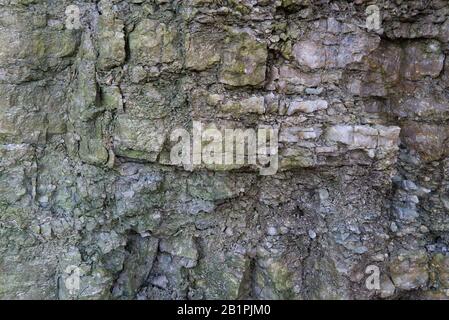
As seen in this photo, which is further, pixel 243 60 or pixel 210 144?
pixel 210 144

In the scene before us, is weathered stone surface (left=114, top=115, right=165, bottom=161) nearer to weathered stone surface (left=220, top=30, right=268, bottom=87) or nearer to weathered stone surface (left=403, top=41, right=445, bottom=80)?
weathered stone surface (left=220, top=30, right=268, bottom=87)

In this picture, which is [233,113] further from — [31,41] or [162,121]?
[31,41]

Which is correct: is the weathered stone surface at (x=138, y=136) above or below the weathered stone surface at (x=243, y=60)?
below

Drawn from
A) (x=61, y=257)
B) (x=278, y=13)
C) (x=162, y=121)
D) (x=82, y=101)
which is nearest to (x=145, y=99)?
(x=162, y=121)

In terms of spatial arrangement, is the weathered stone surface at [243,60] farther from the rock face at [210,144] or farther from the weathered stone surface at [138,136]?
the weathered stone surface at [138,136]

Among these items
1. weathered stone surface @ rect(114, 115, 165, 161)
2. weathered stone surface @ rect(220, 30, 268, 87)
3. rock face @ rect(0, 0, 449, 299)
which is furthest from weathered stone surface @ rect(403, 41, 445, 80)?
weathered stone surface @ rect(114, 115, 165, 161)

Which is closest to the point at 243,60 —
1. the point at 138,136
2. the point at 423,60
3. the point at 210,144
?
the point at 210,144

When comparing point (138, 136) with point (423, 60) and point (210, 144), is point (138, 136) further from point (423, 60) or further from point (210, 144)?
point (423, 60)

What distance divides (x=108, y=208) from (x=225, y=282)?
1.12 meters

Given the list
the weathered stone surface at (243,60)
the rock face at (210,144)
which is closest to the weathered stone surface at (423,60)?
the rock face at (210,144)

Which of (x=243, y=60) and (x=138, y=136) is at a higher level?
(x=243, y=60)

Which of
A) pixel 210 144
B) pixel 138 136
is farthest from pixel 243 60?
pixel 138 136

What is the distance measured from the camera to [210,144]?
3.30 m

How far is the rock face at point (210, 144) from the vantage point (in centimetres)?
321
